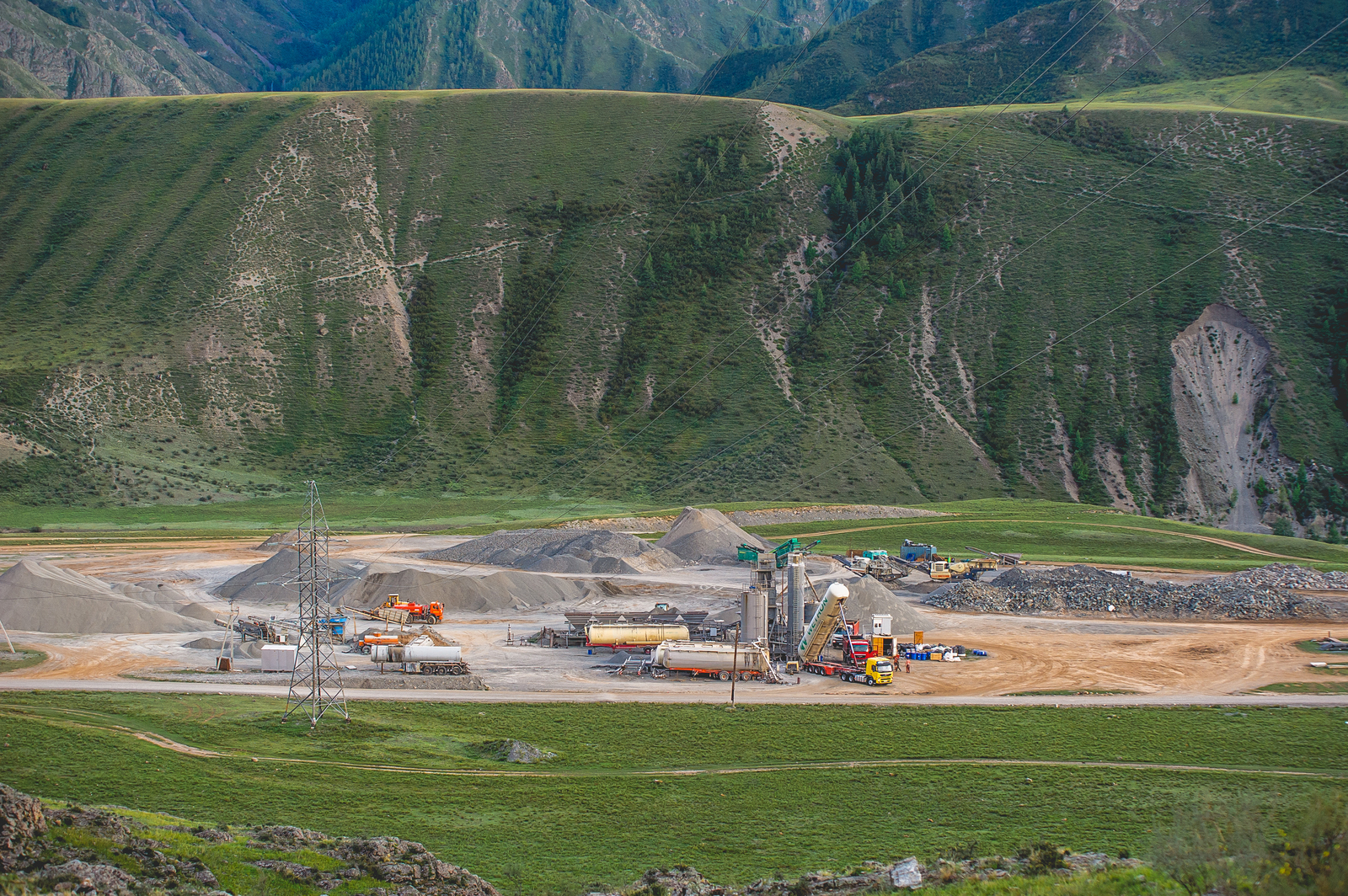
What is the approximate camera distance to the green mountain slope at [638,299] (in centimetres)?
11350

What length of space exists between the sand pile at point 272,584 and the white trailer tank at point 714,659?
25196mm

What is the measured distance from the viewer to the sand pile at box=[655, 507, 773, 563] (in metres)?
80.9

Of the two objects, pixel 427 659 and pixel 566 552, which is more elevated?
pixel 566 552

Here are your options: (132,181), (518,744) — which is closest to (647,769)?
(518,744)

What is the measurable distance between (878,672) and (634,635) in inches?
457

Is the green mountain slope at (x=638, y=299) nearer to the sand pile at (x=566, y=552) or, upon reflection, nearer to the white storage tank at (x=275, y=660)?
the sand pile at (x=566, y=552)

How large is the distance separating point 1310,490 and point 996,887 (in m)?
105

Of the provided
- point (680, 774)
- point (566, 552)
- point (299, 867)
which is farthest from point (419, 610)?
point (299, 867)

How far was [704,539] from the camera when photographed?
8206 centimetres

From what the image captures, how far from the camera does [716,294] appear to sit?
13550cm

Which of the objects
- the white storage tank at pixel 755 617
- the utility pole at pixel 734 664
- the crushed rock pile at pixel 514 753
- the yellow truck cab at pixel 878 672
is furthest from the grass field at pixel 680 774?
the white storage tank at pixel 755 617

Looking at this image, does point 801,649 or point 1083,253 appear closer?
point 801,649

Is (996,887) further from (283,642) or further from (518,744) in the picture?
(283,642)

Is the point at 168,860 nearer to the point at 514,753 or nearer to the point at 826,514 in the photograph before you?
the point at 514,753
